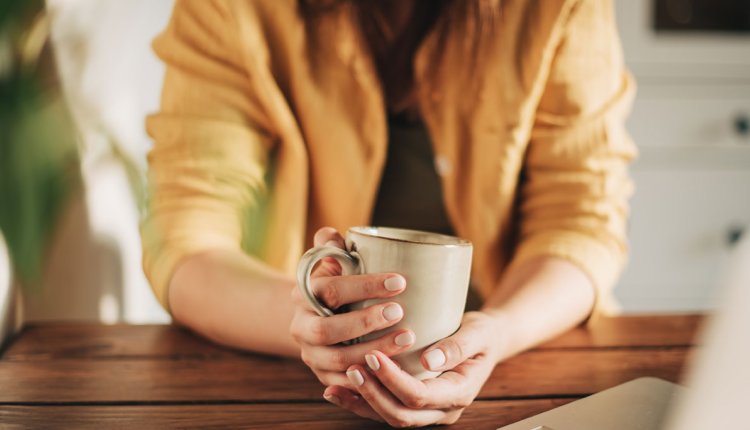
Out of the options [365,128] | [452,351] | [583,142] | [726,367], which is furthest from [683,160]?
[726,367]

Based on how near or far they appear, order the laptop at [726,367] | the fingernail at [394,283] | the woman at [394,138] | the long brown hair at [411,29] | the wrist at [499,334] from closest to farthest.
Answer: the laptop at [726,367], the fingernail at [394,283], the wrist at [499,334], the woman at [394,138], the long brown hair at [411,29]

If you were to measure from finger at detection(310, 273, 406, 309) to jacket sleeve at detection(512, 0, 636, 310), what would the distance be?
42cm

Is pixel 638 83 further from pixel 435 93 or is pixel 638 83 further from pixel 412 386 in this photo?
pixel 412 386

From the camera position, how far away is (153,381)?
22.1 inches

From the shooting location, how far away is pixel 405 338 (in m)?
0.43

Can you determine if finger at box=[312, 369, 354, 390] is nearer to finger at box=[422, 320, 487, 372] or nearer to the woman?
finger at box=[422, 320, 487, 372]

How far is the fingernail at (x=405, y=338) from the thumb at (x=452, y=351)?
0.07ft

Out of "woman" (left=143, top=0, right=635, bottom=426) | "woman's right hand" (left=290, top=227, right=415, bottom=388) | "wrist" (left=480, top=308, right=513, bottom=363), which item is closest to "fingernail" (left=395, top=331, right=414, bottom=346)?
"woman's right hand" (left=290, top=227, right=415, bottom=388)

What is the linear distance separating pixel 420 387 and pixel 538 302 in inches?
10.6

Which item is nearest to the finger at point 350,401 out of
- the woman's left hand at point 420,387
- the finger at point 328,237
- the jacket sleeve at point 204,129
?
the woman's left hand at point 420,387

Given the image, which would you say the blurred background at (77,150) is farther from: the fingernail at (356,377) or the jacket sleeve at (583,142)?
the jacket sleeve at (583,142)

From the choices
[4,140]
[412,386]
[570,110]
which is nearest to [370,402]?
[412,386]

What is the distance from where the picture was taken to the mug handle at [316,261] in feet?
1.42

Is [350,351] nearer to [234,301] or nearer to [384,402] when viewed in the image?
[384,402]
